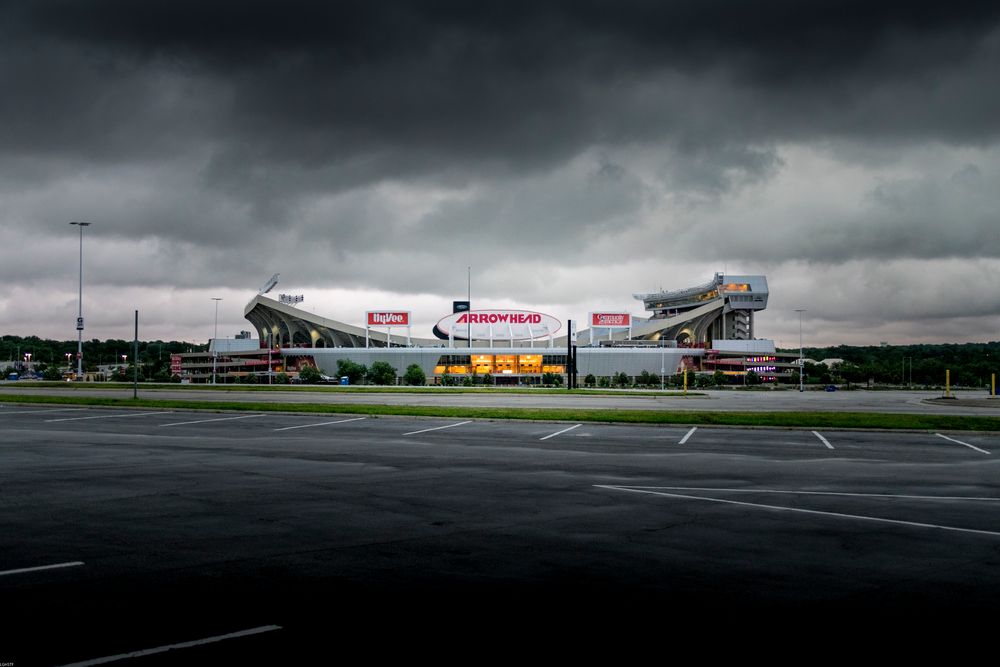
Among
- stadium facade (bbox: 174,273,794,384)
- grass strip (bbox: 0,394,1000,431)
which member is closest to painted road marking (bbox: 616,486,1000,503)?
grass strip (bbox: 0,394,1000,431)

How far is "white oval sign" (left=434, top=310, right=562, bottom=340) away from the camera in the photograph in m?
140

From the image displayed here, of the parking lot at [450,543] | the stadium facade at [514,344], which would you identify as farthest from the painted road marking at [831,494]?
the stadium facade at [514,344]

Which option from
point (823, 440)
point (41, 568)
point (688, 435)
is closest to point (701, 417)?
point (688, 435)

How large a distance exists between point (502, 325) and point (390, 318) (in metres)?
22.3

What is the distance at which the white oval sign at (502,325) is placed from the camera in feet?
458

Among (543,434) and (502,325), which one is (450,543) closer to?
(543,434)

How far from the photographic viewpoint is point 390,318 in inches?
5359

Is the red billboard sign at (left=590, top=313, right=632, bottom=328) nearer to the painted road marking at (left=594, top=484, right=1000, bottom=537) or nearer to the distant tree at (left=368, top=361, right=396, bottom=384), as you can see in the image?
the distant tree at (left=368, top=361, right=396, bottom=384)

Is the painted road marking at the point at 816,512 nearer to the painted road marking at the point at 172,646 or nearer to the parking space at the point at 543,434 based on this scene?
the parking space at the point at 543,434

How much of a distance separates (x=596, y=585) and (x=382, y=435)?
1839 cm

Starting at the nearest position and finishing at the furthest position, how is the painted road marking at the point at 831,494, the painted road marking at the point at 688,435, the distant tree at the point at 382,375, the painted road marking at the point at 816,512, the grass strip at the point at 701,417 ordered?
the painted road marking at the point at 816,512 → the painted road marking at the point at 831,494 → the painted road marking at the point at 688,435 → the grass strip at the point at 701,417 → the distant tree at the point at 382,375

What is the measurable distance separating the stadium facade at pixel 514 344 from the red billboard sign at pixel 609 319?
20 cm

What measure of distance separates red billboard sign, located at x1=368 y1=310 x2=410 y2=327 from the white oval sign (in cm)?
1145

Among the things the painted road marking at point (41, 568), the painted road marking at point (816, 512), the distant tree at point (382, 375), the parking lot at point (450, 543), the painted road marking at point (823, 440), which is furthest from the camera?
the distant tree at point (382, 375)
